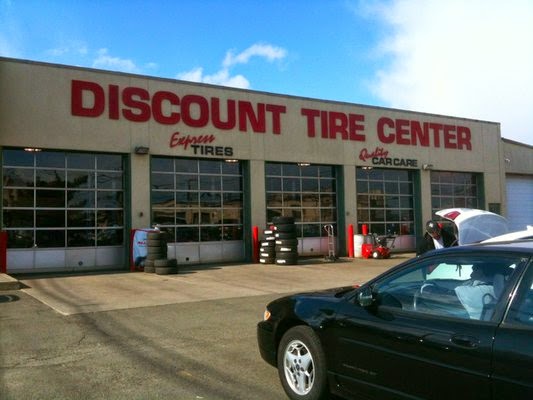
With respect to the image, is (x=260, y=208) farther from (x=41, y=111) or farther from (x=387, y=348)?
(x=387, y=348)

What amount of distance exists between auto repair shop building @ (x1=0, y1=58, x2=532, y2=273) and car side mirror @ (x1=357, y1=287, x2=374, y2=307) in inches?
604

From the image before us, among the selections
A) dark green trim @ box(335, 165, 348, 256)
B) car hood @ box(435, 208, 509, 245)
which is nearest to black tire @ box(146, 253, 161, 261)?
dark green trim @ box(335, 165, 348, 256)

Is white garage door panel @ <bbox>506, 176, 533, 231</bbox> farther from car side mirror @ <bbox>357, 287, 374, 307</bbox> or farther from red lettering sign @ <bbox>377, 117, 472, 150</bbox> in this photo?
car side mirror @ <bbox>357, 287, 374, 307</bbox>

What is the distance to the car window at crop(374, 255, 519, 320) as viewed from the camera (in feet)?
11.9

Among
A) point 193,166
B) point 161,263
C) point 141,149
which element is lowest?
point 161,263

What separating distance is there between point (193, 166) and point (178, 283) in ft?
25.1

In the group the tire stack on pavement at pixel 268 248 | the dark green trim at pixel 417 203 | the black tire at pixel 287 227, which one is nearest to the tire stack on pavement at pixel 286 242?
the black tire at pixel 287 227

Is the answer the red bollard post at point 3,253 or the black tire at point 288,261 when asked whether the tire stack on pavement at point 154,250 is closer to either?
the red bollard post at point 3,253

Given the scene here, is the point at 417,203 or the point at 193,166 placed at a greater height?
the point at 193,166

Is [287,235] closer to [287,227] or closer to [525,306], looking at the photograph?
[287,227]

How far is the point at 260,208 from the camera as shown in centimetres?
2162

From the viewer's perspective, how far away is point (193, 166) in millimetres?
20875

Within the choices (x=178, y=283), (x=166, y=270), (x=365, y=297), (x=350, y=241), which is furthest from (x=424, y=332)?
(x=350, y=241)

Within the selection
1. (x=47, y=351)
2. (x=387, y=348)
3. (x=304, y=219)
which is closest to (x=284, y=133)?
(x=304, y=219)
